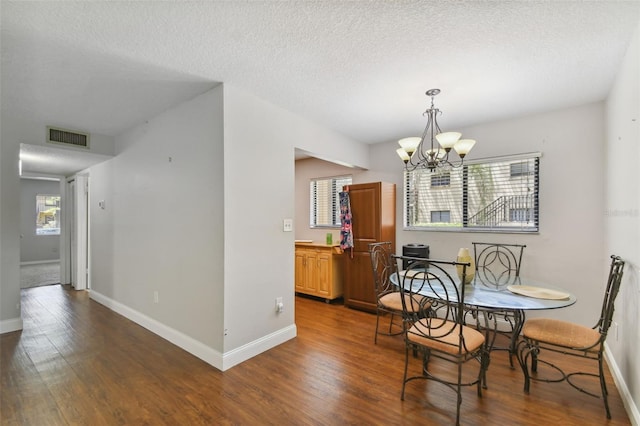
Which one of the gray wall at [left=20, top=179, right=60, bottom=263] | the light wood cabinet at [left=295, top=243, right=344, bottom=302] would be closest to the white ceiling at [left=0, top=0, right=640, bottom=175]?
the light wood cabinet at [left=295, top=243, right=344, bottom=302]

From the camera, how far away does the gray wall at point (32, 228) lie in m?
8.16

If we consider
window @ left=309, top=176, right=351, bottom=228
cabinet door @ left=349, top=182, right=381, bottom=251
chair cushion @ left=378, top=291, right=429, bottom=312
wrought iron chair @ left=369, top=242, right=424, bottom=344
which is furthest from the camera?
window @ left=309, top=176, right=351, bottom=228

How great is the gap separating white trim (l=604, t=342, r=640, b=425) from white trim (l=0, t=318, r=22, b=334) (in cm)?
591

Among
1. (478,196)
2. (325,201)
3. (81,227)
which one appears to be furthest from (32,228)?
(478,196)

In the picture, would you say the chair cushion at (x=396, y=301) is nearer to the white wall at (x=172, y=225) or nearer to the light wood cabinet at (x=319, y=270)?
the light wood cabinet at (x=319, y=270)

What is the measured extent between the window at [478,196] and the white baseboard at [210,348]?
8.15 ft

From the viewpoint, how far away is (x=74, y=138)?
3.89 metres

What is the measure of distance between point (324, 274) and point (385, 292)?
143 centimetres

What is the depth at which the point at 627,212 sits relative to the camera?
2156 millimetres

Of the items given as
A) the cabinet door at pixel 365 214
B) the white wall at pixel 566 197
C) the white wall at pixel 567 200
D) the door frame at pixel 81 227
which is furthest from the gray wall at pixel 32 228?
the white wall at pixel 567 200

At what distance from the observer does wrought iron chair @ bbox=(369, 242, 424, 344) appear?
9.87 ft

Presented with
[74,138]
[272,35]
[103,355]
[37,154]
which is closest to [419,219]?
[272,35]

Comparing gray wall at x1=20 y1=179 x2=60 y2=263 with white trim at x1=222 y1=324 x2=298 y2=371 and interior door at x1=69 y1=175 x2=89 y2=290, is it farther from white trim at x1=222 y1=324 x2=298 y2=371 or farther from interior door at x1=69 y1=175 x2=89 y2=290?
white trim at x1=222 y1=324 x2=298 y2=371

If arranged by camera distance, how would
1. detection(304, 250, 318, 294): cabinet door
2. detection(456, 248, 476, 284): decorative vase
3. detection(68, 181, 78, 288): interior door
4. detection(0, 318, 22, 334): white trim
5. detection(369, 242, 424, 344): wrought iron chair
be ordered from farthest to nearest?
detection(68, 181, 78, 288): interior door → detection(304, 250, 318, 294): cabinet door → detection(0, 318, 22, 334): white trim → detection(369, 242, 424, 344): wrought iron chair → detection(456, 248, 476, 284): decorative vase
